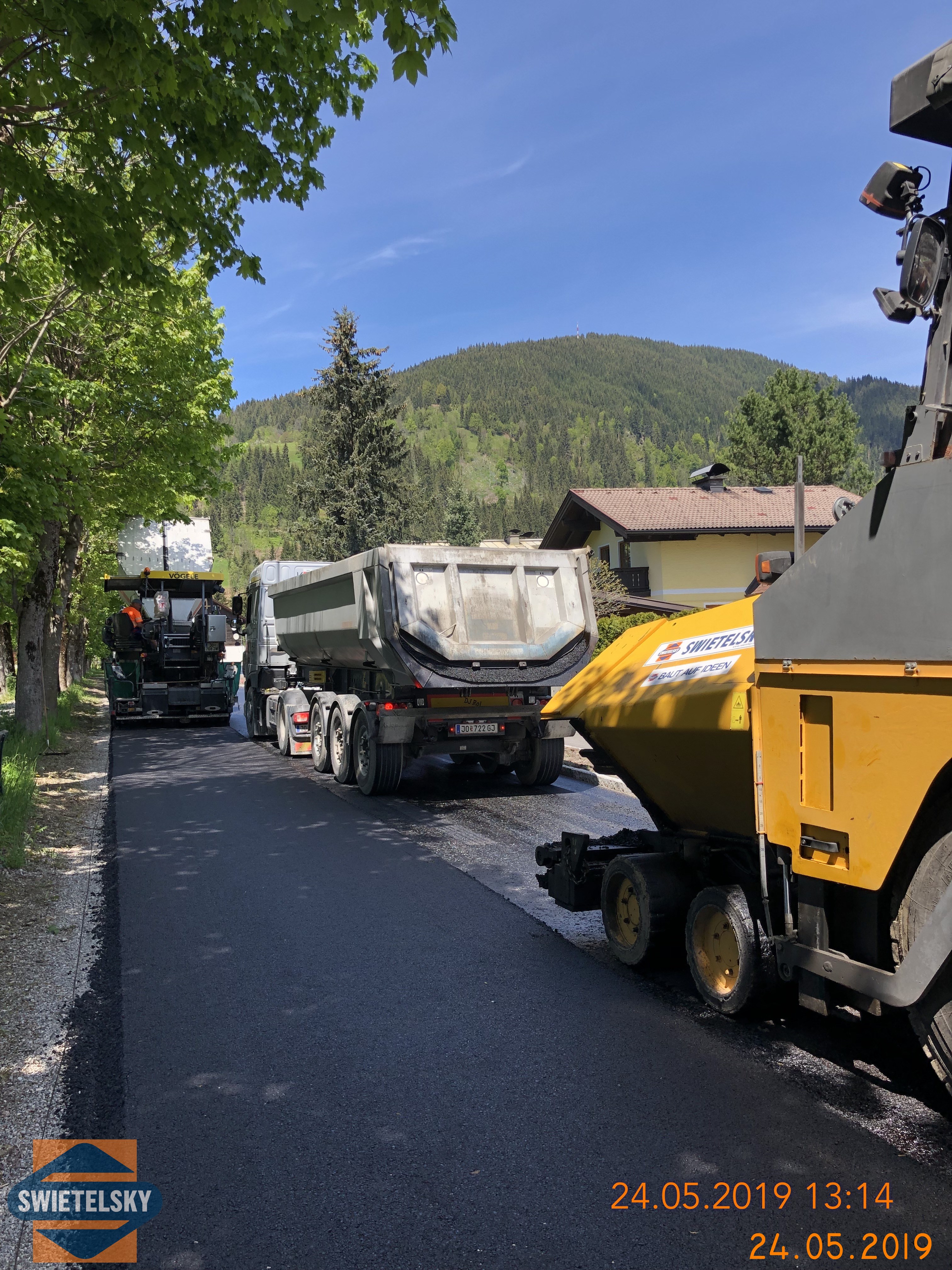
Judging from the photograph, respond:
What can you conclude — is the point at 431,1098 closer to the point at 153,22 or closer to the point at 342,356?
the point at 153,22

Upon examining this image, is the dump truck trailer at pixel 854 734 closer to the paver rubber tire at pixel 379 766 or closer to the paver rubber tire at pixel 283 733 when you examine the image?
the paver rubber tire at pixel 379 766

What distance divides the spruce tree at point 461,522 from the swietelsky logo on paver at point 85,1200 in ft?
203

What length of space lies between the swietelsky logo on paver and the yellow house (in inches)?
1277

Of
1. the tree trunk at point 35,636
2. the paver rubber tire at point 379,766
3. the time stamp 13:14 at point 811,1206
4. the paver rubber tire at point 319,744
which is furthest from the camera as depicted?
the tree trunk at point 35,636

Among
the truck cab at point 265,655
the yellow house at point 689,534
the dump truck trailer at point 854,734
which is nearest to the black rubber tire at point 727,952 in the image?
the dump truck trailer at point 854,734

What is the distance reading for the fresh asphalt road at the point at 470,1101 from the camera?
9.41 ft

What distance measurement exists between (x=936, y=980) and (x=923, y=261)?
240cm

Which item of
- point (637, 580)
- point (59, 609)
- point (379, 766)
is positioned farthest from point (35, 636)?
point (637, 580)

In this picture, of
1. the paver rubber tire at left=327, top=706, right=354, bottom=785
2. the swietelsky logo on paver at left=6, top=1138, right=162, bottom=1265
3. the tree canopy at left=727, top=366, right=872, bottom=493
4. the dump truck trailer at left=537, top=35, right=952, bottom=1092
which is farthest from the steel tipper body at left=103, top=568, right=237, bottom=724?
the tree canopy at left=727, top=366, right=872, bottom=493

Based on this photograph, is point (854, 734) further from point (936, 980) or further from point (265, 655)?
point (265, 655)

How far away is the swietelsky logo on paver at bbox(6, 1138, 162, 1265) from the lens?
2891 millimetres

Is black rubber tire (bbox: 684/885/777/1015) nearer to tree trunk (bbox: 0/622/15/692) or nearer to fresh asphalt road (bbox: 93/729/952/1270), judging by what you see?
fresh asphalt road (bbox: 93/729/952/1270)

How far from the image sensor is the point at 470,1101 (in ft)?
12.1

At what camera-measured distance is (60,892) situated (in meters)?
6.96
